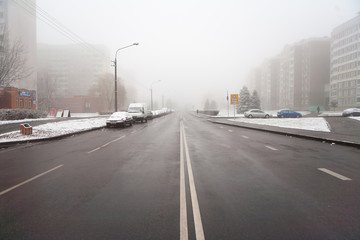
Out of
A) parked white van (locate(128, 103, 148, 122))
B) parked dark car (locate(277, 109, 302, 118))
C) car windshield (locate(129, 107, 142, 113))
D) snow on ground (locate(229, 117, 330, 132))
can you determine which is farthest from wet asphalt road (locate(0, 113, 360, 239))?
parked dark car (locate(277, 109, 302, 118))

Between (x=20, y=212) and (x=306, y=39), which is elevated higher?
(x=306, y=39)

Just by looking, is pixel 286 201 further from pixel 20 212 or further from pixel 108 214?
pixel 20 212

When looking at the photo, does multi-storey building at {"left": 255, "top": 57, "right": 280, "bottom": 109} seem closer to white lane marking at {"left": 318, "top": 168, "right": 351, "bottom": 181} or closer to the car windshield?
the car windshield

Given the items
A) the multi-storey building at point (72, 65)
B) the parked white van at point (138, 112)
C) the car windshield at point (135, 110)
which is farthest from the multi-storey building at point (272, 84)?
the car windshield at point (135, 110)

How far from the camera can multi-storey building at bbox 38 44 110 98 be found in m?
132

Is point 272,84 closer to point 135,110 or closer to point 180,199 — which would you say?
point 135,110

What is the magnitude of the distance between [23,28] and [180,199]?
Result: 104 metres

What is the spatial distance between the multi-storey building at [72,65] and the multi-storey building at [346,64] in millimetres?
111172

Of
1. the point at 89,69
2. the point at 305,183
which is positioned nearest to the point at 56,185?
the point at 305,183

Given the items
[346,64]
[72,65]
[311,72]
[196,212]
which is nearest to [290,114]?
[196,212]

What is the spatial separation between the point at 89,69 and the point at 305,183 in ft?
475

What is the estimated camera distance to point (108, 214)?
11.9ft

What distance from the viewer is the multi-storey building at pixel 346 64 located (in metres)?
79.6

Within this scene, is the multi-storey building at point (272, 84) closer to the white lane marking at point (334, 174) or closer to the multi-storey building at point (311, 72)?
the multi-storey building at point (311, 72)
